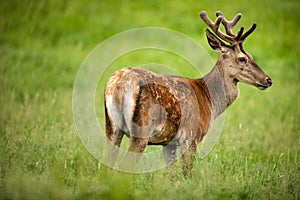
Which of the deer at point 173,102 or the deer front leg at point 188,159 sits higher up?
the deer at point 173,102

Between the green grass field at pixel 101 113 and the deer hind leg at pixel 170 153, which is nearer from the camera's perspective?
the green grass field at pixel 101 113

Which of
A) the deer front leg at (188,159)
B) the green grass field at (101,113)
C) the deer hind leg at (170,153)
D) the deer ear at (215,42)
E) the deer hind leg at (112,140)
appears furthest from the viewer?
the deer ear at (215,42)

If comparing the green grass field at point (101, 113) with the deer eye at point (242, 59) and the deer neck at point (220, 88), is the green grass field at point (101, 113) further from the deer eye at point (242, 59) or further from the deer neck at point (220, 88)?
the deer eye at point (242, 59)

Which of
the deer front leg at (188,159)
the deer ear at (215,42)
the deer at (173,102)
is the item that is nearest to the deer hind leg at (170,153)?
the deer at (173,102)

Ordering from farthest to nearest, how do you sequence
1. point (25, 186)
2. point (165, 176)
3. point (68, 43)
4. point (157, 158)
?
point (68, 43) → point (157, 158) → point (165, 176) → point (25, 186)

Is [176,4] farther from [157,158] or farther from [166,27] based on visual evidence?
[157,158]

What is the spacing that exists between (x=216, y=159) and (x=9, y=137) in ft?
10.3

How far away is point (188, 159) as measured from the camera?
7.41 m

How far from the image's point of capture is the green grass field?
635cm

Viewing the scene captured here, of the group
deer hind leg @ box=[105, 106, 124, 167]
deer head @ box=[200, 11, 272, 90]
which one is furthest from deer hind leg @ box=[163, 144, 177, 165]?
deer head @ box=[200, 11, 272, 90]

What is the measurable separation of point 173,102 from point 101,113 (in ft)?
17.2

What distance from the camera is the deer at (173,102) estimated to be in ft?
21.9

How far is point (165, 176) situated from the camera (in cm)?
709

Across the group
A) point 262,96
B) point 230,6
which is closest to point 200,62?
point 262,96
